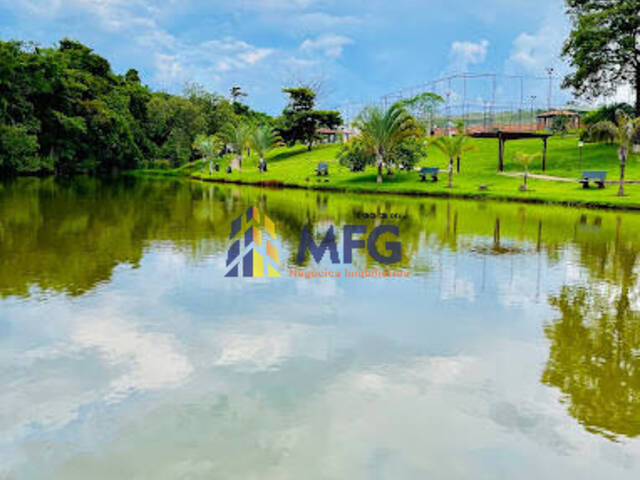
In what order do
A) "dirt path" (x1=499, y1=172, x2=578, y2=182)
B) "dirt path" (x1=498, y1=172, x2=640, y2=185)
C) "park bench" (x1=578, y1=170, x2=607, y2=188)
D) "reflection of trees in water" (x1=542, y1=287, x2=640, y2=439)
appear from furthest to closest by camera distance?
1. "dirt path" (x1=499, y1=172, x2=578, y2=182)
2. "dirt path" (x1=498, y1=172, x2=640, y2=185)
3. "park bench" (x1=578, y1=170, x2=607, y2=188)
4. "reflection of trees in water" (x1=542, y1=287, x2=640, y2=439)

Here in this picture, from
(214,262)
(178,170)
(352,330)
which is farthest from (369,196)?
(178,170)

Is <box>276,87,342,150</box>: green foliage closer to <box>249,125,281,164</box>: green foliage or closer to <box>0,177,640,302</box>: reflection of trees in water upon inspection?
<box>249,125,281,164</box>: green foliage

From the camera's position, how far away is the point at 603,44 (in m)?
47.6

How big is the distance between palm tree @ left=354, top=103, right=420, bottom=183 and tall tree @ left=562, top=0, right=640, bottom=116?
18.8m

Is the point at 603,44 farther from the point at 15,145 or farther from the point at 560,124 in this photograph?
the point at 15,145

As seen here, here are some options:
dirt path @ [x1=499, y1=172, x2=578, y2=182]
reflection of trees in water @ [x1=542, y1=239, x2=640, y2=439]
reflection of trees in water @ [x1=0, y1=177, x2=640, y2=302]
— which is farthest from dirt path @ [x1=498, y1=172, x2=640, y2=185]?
reflection of trees in water @ [x1=542, y1=239, x2=640, y2=439]

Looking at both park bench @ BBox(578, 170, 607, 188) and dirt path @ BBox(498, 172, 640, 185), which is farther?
dirt path @ BBox(498, 172, 640, 185)

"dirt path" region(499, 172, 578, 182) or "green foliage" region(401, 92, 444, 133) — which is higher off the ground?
"green foliage" region(401, 92, 444, 133)

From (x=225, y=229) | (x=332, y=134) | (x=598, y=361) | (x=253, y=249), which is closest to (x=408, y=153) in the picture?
(x=225, y=229)

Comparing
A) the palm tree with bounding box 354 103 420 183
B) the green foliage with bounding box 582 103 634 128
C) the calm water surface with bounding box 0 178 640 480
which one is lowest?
the calm water surface with bounding box 0 178 640 480

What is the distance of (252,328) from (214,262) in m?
5.55

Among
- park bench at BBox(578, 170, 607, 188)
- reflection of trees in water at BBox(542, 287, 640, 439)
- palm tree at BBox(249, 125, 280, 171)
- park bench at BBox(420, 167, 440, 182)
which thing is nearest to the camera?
reflection of trees in water at BBox(542, 287, 640, 439)

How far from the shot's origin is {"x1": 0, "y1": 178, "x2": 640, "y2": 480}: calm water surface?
5348 millimetres

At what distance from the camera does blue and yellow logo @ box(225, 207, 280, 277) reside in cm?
1334
